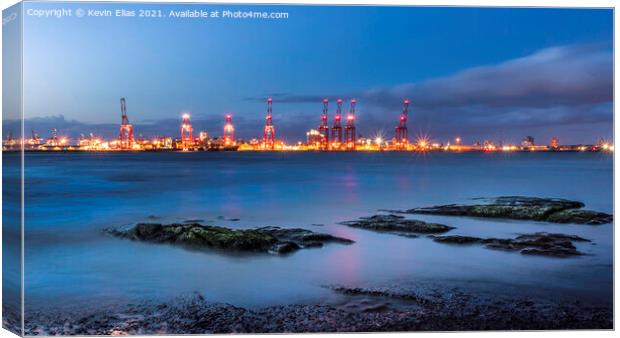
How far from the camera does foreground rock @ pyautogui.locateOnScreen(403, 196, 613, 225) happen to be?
31.6ft

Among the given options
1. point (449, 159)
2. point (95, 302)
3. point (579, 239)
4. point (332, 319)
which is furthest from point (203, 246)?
point (449, 159)

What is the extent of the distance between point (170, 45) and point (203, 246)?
7.36ft

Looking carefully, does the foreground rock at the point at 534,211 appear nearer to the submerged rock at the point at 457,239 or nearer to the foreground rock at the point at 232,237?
the submerged rock at the point at 457,239

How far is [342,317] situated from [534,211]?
182 inches

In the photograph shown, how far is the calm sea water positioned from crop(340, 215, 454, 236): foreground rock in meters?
0.21

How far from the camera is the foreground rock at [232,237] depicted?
26.1 ft

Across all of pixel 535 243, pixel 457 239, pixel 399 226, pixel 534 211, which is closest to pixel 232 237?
pixel 399 226

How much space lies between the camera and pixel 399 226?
9.18 metres

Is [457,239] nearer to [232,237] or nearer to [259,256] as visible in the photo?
[259,256]

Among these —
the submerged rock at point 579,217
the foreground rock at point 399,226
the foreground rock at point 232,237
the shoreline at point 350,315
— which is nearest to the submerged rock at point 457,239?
the foreground rock at point 399,226

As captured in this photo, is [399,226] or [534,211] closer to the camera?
[399,226]

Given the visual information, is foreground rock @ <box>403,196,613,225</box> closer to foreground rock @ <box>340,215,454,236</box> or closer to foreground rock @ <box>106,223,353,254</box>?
foreground rock @ <box>340,215,454,236</box>

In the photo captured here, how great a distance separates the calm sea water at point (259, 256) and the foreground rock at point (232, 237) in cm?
17

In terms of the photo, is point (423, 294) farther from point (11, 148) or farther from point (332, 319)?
point (11, 148)
